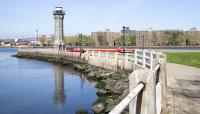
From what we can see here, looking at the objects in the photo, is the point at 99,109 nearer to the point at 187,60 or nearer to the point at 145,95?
the point at 145,95

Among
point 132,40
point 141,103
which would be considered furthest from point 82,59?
point 132,40

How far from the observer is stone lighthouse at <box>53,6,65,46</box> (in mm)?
78188

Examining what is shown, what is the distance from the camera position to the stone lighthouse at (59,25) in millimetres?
78188

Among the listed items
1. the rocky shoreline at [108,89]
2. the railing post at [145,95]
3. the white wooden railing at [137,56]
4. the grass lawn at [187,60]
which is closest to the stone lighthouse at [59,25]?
the rocky shoreline at [108,89]

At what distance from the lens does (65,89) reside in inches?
1224

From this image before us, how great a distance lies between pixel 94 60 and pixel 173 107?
30421 mm

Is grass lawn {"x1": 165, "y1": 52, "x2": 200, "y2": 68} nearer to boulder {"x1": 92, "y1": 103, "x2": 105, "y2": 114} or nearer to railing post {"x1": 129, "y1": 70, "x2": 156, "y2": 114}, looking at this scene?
boulder {"x1": 92, "y1": 103, "x2": 105, "y2": 114}

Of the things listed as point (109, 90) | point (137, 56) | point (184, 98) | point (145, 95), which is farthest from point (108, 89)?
point (145, 95)

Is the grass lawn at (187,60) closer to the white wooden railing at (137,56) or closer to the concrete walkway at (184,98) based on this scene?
the white wooden railing at (137,56)

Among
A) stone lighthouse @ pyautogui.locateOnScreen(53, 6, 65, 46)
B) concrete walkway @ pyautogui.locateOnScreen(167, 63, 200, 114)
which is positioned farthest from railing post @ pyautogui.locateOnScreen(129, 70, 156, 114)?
stone lighthouse @ pyautogui.locateOnScreen(53, 6, 65, 46)

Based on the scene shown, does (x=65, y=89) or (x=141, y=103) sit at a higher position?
(x=141, y=103)

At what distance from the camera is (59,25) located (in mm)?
79250

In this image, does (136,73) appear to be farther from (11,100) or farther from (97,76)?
(97,76)

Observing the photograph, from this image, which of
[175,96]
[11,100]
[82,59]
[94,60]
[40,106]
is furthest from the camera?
[82,59]
